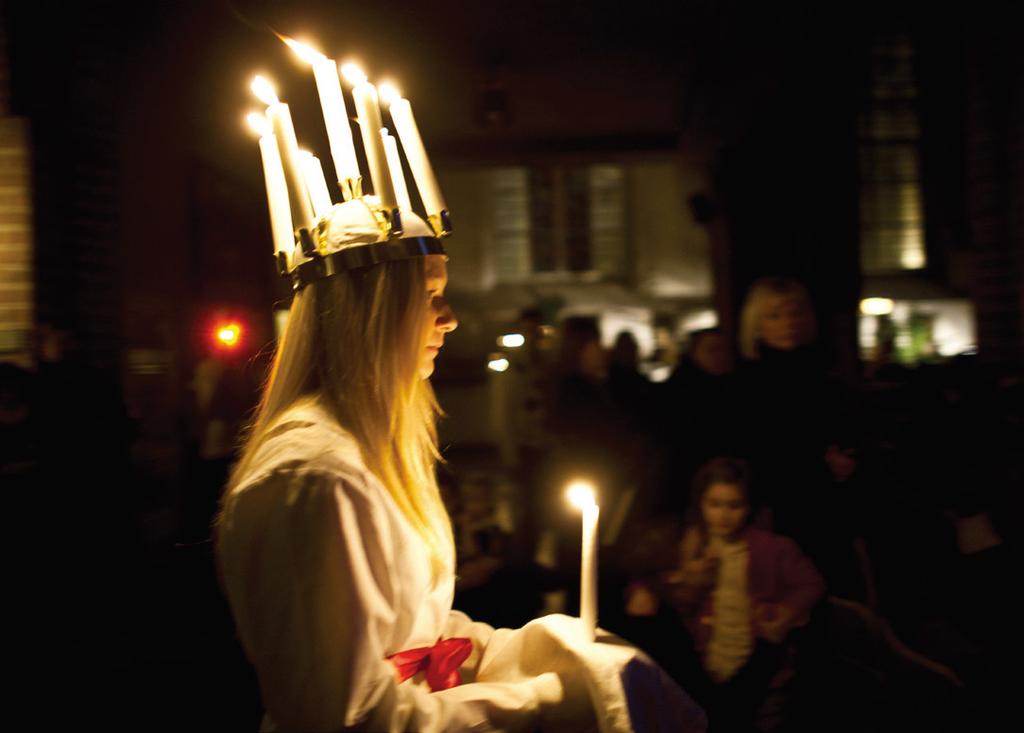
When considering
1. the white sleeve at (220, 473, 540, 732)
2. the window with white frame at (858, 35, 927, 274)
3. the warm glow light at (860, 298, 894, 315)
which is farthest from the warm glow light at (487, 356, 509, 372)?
the window with white frame at (858, 35, 927, 274)

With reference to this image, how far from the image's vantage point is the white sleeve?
4.12 ft

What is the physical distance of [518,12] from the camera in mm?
5656

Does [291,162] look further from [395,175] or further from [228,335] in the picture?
[228,335]

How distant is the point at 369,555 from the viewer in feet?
4.49

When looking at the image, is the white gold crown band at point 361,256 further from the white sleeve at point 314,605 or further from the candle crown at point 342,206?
the white sleeve at point 314,605

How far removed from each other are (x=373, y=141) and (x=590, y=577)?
104cm

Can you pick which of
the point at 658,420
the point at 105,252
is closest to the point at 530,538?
the point at 658,420

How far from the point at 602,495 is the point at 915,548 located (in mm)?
1686

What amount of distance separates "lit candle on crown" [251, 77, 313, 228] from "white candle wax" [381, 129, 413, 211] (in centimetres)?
19

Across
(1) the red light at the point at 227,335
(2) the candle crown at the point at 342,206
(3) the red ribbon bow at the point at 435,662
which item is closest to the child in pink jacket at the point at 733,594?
(3) the red ribbon bow at the point at 435,662

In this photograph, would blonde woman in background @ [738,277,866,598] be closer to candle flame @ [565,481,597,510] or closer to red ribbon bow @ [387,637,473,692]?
candle flame @ [565,481,597,510]

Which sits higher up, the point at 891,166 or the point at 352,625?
the point at 891,166

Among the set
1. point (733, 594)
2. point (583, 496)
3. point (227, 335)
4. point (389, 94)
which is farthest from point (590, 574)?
point (227, 335)

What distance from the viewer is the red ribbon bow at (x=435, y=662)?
150 centimetres
